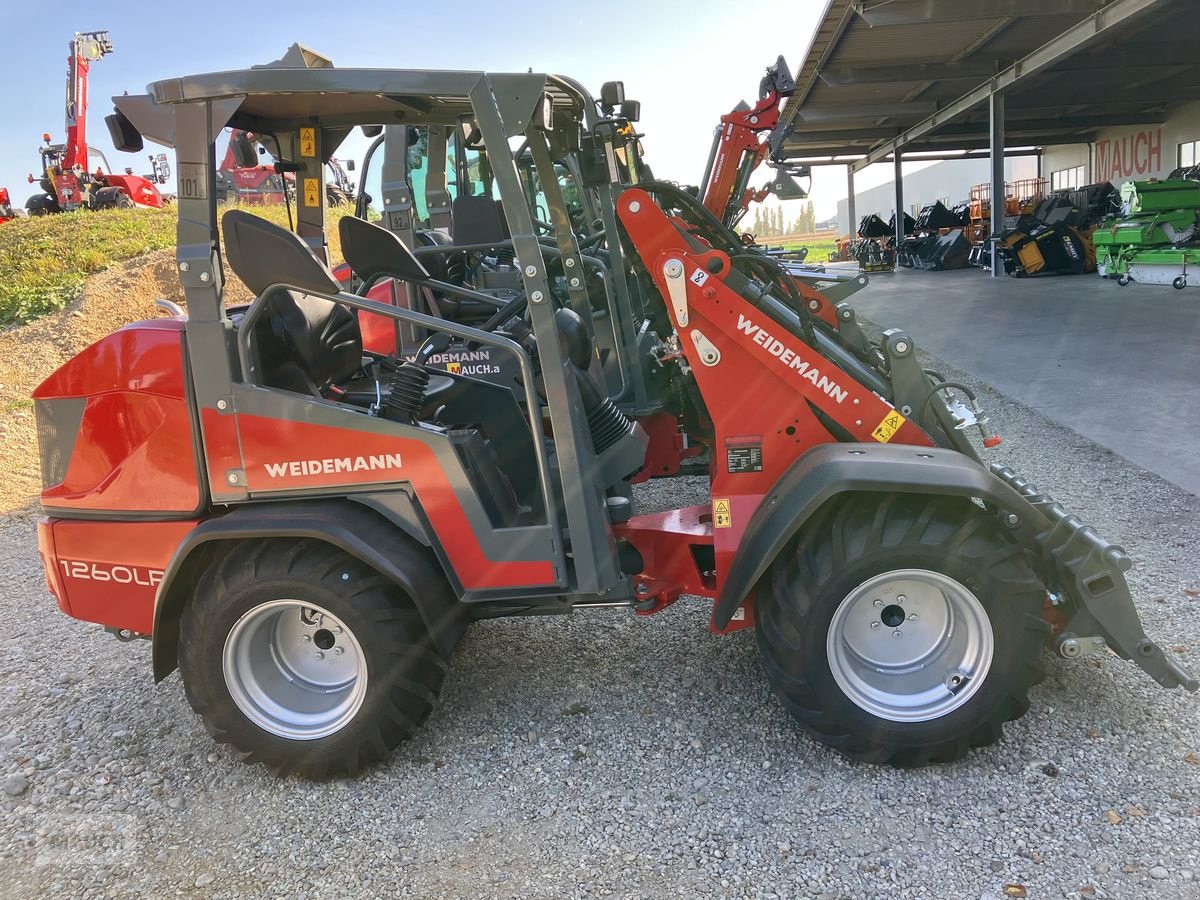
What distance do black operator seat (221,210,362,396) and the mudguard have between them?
1598 millimetres

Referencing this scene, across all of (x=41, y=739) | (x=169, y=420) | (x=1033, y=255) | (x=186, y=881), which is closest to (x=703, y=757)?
(x=186, y=881)

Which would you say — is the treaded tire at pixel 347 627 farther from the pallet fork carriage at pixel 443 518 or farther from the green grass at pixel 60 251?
the green grass at pixel 60 251

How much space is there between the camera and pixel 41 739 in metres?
3.30

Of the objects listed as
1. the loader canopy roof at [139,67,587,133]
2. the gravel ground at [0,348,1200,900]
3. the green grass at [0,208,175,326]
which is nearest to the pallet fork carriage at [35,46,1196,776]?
the loader canopy roof at [139,67,587,133]

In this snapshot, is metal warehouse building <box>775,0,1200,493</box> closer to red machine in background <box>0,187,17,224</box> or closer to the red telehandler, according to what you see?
the red telehandler

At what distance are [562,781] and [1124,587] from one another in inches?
74.3

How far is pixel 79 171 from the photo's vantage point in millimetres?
20828

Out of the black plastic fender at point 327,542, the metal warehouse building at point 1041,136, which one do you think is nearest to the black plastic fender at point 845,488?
the black plastic fender at point 327,542

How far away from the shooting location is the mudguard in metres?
2.63

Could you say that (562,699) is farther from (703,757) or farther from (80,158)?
(80,158)

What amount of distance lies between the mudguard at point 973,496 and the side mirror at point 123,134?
2371 millimetres

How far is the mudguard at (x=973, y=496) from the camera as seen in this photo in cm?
263

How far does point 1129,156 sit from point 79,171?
3179 cm

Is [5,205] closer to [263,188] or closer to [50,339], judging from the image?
[263,188]
